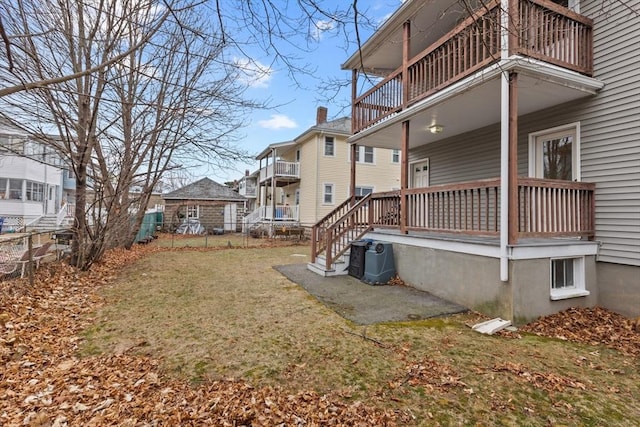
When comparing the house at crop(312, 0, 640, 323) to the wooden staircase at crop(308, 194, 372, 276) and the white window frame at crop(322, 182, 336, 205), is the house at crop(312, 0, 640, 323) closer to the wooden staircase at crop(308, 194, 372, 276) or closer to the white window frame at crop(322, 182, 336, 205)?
the wooden staircase at crop(308, 194, 372, 276)

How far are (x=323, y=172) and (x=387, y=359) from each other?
627 inches

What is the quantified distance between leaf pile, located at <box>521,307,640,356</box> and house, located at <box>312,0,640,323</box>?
16cm

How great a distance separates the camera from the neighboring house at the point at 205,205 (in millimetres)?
25094

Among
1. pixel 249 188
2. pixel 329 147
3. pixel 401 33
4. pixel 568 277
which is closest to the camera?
pixel 568 277

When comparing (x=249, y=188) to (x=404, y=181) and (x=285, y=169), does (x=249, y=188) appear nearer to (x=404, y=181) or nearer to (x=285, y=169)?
(x=285, y=169)

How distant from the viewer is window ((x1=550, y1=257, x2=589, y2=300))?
5.23 m

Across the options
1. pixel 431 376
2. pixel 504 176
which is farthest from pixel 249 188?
pixel 431 376

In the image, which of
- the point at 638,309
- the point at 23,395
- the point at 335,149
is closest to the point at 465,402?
the point at 23,395

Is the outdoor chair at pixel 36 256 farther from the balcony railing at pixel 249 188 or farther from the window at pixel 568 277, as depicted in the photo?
the balcony railing at pixel 249 188

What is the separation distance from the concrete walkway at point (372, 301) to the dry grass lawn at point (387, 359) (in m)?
0.26

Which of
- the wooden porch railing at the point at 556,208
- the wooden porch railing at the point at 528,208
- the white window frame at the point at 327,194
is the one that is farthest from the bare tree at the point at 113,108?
the white window frame at the point at 327,194

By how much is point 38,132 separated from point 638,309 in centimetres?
1105

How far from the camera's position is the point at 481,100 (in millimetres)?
6098

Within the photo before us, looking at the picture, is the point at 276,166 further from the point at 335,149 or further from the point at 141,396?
the point at 141,396
